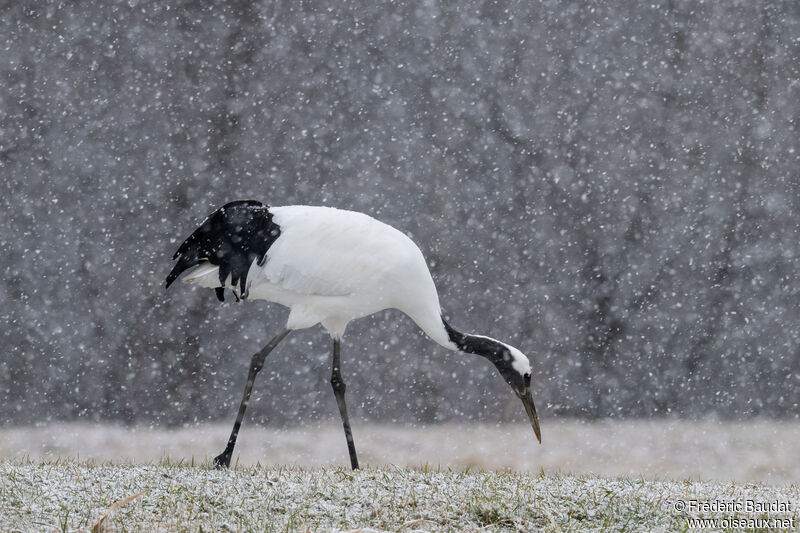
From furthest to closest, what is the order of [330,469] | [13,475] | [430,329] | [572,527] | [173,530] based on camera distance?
[430,329] → [330,469] → [13,475] → [572,527] → [173,530]

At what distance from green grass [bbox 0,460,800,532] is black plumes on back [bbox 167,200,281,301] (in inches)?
50.9

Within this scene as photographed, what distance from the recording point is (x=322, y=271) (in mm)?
5812

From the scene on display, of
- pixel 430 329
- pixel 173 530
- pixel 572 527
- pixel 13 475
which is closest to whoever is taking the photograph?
pixel 173 530

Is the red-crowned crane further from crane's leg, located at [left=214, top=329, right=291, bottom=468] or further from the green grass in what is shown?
the green grass

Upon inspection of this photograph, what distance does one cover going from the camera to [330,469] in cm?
557

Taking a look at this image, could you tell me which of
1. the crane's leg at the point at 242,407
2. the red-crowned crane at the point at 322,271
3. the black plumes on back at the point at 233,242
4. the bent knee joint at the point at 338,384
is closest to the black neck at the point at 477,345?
the red-crowned crane at the point at 322,271

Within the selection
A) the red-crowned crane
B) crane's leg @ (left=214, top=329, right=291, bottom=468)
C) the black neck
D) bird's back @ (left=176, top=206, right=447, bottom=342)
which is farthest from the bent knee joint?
the black neck

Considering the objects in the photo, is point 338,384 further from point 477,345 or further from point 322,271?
point 477,345

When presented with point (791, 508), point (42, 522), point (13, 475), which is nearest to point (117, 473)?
point (13, 475)

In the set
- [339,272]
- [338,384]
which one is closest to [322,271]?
[339,272]

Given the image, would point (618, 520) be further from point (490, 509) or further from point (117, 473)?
point (117, 473)

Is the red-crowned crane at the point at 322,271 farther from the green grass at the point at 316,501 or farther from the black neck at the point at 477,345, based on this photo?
the green grass at the point at 316,501

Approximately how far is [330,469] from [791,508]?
101 inches

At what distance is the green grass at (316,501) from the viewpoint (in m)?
4.23
